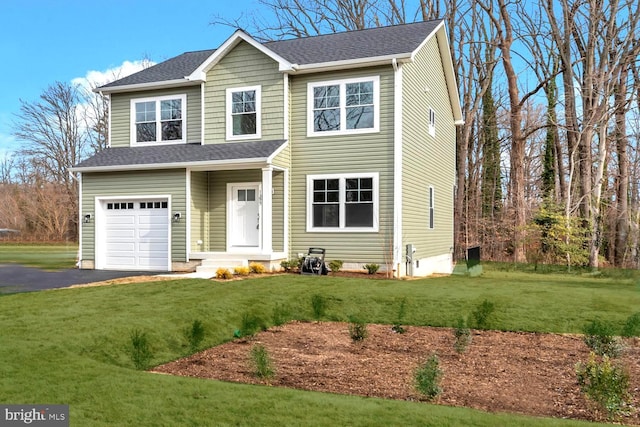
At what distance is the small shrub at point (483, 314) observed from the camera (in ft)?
26.0

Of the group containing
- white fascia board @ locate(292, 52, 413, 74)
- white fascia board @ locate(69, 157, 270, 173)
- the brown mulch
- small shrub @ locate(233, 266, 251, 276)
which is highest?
white fascia board @ locate(292, 52, 413, 74)

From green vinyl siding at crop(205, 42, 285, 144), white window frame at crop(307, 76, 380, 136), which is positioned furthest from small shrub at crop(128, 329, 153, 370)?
green vinyl siding at crop(205, 42, 285, 144)

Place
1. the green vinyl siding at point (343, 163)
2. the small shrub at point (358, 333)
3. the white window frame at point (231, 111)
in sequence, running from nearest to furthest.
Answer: the small shrub at point (358, 333) → the green vinyl siding at point (343, 163) → the white window frame at point (231, 111)

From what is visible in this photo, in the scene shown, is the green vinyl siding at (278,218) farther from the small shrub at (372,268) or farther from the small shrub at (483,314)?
the small shrub at (483,314)

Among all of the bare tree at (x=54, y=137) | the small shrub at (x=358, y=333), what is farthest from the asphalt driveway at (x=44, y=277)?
the bare tree at (x=54, y=137)

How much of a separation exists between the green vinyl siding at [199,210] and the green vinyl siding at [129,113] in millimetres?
1477

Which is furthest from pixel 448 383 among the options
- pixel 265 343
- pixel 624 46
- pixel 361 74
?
pixel 624 46

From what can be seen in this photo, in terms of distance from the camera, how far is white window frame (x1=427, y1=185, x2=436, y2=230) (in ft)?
56.3

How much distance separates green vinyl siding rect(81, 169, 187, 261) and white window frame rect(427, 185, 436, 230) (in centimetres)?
761

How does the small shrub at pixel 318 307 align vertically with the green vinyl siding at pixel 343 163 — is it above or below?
below

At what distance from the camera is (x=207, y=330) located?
23.5ft

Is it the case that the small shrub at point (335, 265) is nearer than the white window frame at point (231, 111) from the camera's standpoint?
Yes

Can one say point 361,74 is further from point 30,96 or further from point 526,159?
point 30,96

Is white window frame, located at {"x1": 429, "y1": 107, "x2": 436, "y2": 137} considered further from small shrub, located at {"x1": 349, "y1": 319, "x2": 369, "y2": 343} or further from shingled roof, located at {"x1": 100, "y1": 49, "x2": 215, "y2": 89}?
small shrub, located at {"x1": 349, "y1": 319, "x2": 369, "y2": 343}
